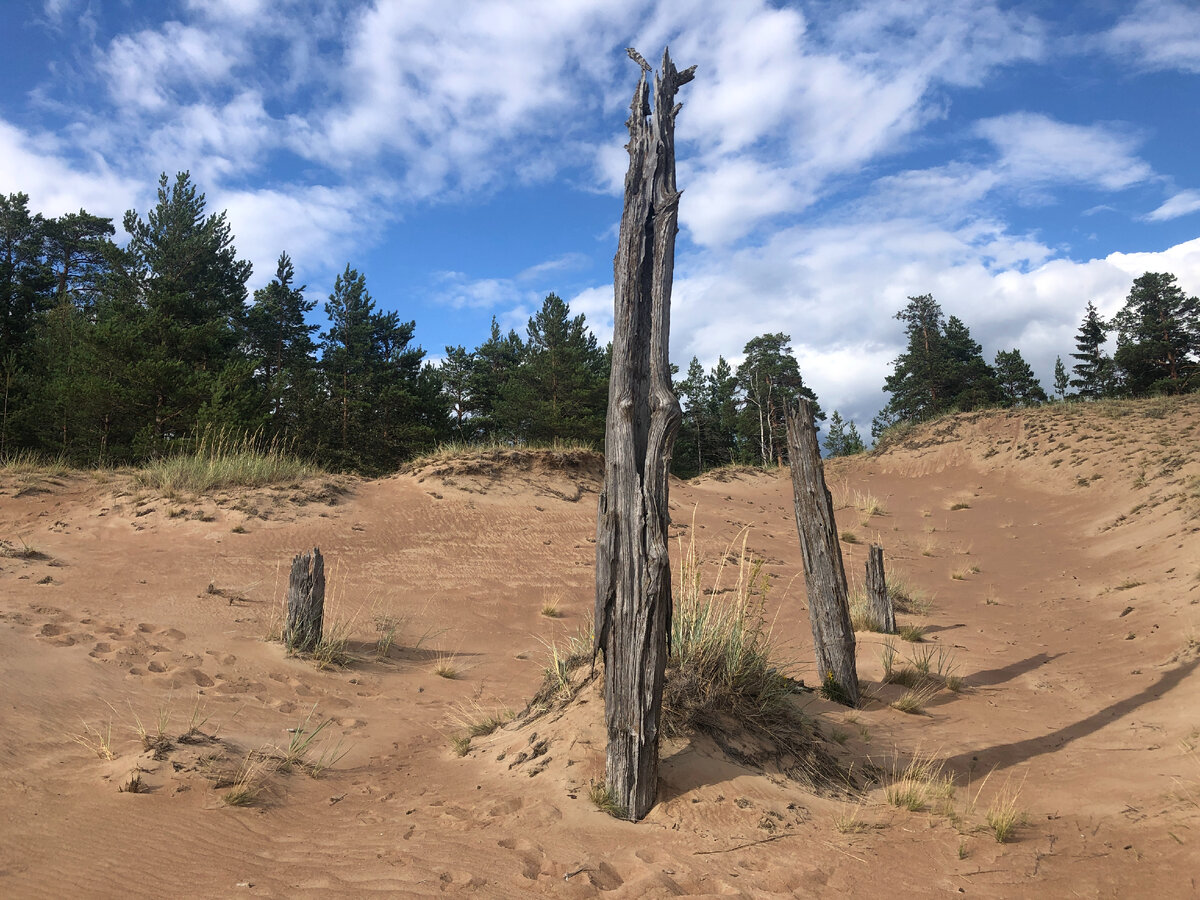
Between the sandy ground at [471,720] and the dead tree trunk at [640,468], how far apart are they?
511mm

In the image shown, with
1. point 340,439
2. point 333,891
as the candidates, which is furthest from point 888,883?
point 340,439

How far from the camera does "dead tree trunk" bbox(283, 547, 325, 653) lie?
806 centimetres

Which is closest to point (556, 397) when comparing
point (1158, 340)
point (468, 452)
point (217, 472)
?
point (468, 452)

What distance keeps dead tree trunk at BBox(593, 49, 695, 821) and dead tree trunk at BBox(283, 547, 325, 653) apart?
195 inches

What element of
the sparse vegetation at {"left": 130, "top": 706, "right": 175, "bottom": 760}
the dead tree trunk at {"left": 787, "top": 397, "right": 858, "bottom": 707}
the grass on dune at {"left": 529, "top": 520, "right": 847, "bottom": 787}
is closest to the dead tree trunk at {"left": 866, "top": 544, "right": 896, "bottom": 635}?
the dead tree trunk at {"left": 787, "top": 397, "right": 858, "bottom": 707}

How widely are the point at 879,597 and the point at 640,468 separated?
7.10 metres

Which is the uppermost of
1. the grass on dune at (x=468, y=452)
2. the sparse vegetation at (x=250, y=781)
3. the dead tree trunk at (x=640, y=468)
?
the grass on dune at (x=468, y=452)

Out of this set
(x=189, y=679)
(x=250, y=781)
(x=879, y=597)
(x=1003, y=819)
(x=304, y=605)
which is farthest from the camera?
(x=879, y=597)

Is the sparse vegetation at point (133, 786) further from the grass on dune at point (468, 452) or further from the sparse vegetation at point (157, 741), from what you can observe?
the grass on dune at point (468, 452)

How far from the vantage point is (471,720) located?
6.23 meters

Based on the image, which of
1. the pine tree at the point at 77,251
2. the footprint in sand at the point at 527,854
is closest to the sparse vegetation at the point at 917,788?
the footprint in sand at the point at 527,854

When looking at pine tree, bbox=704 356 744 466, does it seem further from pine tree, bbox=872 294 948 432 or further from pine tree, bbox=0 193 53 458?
pine tree, bbox=0 193 53 458

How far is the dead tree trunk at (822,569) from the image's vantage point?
7137mm

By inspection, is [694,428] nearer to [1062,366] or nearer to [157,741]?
[1062,366]
